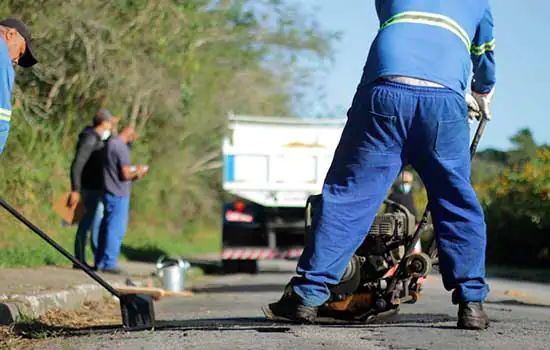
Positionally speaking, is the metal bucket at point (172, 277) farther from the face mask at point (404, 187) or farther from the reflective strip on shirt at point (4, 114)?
the reflective strip on shirt at point (4, 114)

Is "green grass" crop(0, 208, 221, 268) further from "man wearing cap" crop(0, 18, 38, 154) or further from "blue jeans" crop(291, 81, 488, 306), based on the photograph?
"blue jeans" crop(291, 81, 488, 306)

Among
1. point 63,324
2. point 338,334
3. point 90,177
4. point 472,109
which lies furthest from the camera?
point 90,177

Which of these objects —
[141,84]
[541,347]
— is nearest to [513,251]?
[141,84]

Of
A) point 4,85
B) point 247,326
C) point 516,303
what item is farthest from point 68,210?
point 4,85

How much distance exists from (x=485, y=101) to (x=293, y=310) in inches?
69.0

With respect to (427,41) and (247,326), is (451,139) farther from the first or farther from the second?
(247,326)

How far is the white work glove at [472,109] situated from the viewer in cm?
681

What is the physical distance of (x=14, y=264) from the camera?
38.2 ft

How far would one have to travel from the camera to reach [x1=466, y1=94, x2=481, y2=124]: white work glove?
6.81m

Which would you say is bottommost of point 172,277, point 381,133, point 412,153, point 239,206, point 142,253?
point 142,253

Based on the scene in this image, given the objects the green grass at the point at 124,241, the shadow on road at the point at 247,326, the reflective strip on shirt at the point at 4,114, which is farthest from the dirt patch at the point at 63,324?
the green grass at the point at 124,241

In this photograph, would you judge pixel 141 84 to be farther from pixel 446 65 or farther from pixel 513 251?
pixel 446 65

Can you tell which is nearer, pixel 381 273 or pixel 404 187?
pixel 381 273

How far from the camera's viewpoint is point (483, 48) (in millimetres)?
6750
